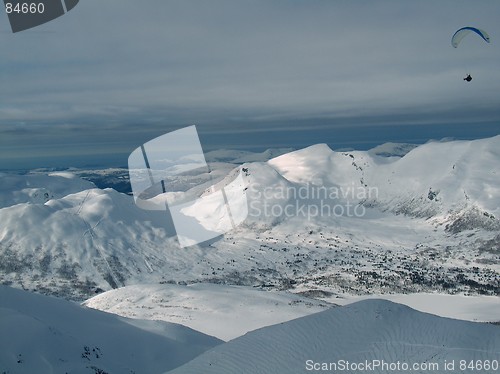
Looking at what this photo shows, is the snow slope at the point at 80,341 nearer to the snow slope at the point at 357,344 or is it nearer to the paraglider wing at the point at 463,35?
the snow slope at the point at 357,344

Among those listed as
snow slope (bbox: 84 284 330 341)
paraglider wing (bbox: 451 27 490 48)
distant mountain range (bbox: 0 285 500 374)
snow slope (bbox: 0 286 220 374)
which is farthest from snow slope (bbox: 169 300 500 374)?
snow slope (bbox: 84 284 330 341)

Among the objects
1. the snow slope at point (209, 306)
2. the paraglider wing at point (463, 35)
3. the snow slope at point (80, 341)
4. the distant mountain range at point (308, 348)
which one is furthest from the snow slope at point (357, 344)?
the snow slope at point (209, 306)

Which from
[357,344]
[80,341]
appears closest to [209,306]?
[80,341]

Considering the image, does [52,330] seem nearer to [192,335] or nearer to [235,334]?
[192,335]

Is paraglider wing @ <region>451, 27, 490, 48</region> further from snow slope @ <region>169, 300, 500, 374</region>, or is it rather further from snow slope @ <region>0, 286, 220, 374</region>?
snow slope @ <region>0, 286, 220, 374</region>

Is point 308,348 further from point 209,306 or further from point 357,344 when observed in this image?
point 209,306

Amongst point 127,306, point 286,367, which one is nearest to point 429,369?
point 286,367

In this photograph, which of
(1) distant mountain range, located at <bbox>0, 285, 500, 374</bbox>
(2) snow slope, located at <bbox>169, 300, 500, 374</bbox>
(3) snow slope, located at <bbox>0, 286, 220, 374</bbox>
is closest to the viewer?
(1) distant mountain range, located at <bbox>0, 285, 500, 374</bbox>
